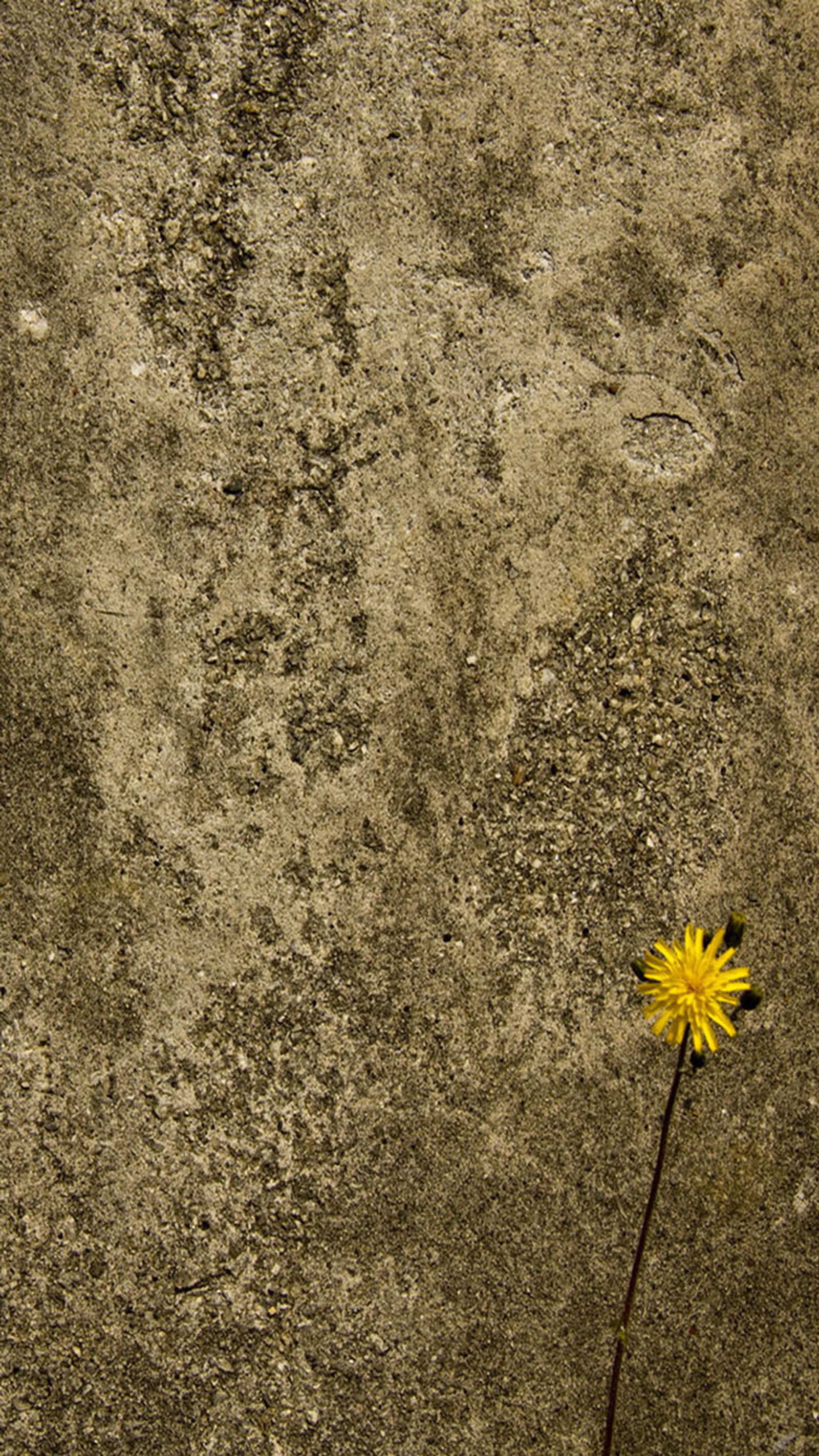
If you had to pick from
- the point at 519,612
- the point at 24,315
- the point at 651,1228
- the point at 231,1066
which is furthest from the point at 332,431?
the point at 651,1228

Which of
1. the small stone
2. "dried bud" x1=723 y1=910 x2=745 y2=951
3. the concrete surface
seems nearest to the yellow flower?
"dried bud" x1=723 y1=910 x2=745 y2=951

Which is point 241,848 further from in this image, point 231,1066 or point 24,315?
point 24,315

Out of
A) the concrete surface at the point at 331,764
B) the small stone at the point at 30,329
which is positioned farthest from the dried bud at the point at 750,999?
the small stone at the point at 30,329

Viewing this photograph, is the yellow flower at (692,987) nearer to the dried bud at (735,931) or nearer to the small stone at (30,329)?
the dried bud at (735,931)

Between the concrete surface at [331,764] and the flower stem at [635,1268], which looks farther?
the concrete surface at [331,764]

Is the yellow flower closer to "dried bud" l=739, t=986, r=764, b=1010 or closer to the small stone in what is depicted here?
"dried bud" l=739, t=986, r=764, b=1010

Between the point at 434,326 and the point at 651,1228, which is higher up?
the point at 434,326
